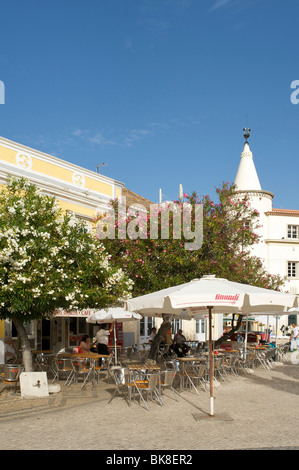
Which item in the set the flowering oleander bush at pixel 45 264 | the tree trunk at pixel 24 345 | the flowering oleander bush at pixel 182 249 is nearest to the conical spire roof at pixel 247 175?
the flowering oleander bush at pixel 182 249

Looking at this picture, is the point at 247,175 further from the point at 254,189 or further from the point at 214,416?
the point at 214,416

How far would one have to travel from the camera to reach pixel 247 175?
45188mm

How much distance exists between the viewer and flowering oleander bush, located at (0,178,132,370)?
995cm

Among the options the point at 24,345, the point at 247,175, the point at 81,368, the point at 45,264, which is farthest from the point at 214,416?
the point at 247,175

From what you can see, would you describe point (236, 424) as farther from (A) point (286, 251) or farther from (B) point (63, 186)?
(A) point (286, 251)

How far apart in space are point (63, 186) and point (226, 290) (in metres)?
12.4

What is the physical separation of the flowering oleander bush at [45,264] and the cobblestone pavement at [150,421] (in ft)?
6.67

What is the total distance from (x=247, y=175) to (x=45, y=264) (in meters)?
37.1

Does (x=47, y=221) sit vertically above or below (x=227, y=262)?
above

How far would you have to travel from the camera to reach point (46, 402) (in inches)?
409

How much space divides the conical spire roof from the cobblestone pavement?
33.6 m

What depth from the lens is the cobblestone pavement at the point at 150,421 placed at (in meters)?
7.06
